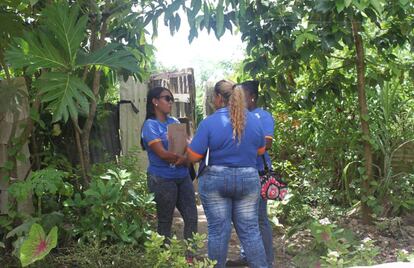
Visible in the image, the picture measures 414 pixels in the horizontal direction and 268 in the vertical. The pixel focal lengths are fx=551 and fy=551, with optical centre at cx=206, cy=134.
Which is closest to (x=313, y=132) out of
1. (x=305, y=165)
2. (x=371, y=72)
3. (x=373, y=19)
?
(x=305, y=165)

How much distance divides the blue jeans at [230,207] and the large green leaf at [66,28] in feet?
4.15

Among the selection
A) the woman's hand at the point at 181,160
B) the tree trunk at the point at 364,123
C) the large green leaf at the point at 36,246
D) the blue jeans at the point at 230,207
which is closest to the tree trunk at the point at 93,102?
the woman's hand at the point at 181,160

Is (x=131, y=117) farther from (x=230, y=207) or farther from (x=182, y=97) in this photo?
(x=230, y=207)

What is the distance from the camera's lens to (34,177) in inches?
160

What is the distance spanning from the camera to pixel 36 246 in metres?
3.72

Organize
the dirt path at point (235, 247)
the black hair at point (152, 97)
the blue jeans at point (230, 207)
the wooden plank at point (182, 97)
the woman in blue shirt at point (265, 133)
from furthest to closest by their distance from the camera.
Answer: the wooden plank at point (182, 97), the dirt path at point (235, 247), the black hair at point (152, 97), the woman in blue shirt at point (265, 133), the blue jeans at point (230, 207)

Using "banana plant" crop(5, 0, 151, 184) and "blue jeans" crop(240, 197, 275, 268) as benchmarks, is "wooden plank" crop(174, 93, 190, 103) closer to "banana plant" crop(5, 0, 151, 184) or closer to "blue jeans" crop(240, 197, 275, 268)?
"blue jeans" crop(240, 197, 275, 268)

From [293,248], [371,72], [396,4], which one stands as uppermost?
[396,4]

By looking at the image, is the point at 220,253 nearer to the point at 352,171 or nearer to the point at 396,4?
the point at 396,4

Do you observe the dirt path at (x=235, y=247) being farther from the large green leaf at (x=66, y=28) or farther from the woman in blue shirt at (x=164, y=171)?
the large green leaf at (x=66, y=28)

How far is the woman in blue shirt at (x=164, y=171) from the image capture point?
14.6ft

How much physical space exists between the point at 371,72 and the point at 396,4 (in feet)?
5.48

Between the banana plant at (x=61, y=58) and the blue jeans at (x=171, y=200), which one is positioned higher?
the banana plant at (x=61, y=58)

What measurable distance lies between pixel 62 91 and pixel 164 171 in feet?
3.97
